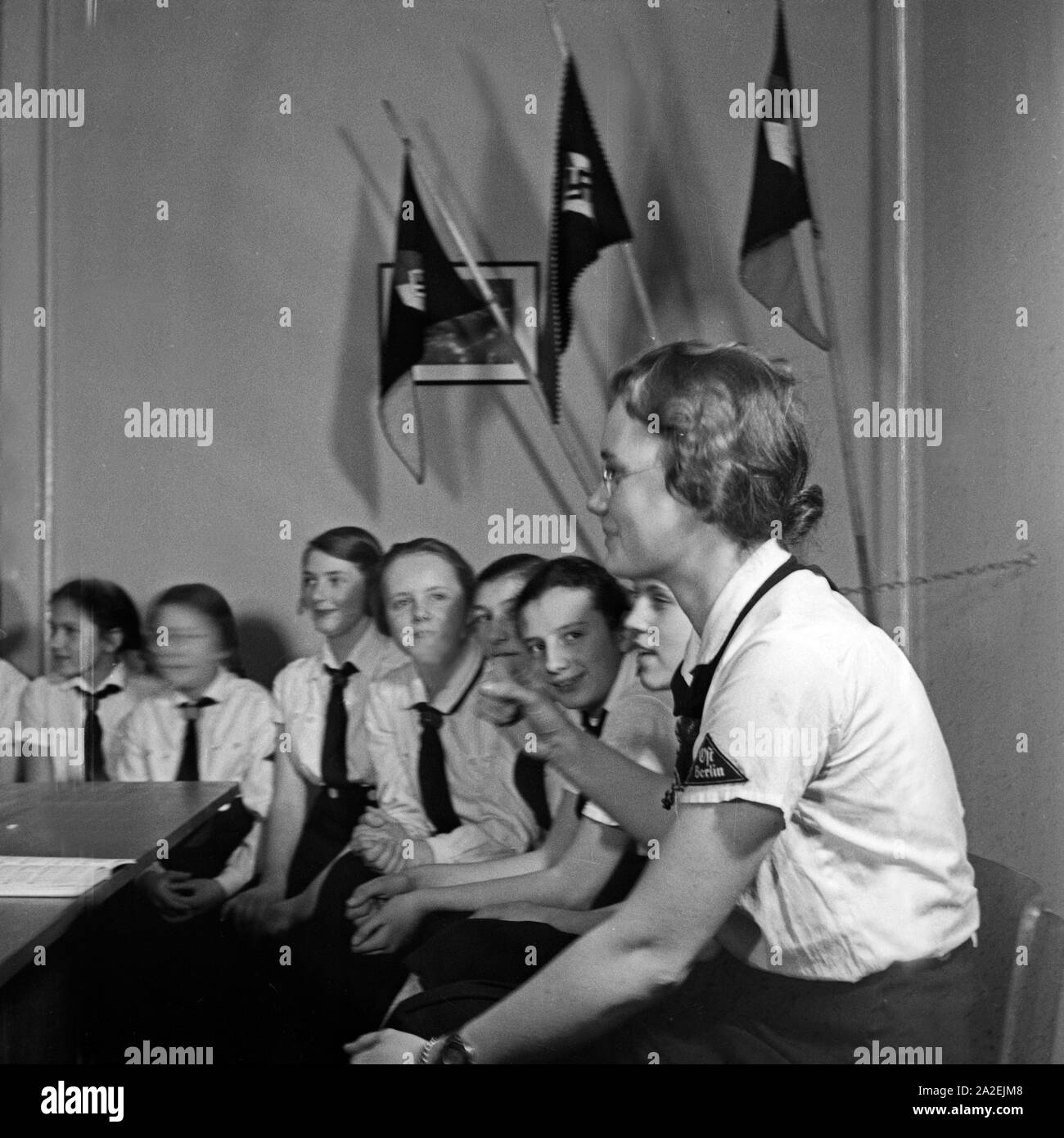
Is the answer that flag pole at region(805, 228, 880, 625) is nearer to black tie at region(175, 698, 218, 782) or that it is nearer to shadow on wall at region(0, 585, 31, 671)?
black tie at region(175, 698, 218, 782)

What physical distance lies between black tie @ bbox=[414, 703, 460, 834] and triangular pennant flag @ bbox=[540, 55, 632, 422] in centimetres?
62

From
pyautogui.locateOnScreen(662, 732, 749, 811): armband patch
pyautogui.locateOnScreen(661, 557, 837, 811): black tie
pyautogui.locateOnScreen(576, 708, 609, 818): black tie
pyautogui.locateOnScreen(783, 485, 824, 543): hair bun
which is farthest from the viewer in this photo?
pyautogui.locateOnScreen(576, 708, 609, 818): black tie

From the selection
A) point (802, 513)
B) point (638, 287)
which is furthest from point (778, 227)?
point (802, 513)

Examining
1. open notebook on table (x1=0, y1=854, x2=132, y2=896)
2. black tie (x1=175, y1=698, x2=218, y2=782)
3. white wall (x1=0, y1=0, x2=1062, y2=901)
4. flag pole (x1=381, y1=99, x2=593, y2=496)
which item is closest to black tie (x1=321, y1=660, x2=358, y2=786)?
white wall (x1=0, y1=0, x2=1062, y2=901)

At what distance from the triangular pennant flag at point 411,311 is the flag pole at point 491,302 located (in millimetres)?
26

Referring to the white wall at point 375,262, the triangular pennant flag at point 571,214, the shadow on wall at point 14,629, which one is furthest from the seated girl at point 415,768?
the shadow on wall at point 14,629

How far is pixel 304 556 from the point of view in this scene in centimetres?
197

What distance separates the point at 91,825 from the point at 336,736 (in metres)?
0.46

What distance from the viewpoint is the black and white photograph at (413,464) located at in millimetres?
1958

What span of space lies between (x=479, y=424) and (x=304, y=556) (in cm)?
38

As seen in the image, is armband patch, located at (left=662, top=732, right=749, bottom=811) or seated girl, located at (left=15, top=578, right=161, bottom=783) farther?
seated girl, located at (left=15, top=578, right=161, bottom=783)

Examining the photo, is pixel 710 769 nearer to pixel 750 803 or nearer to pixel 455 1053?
pixel 750 803

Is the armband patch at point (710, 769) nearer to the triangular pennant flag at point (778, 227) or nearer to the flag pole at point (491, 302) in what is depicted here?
the flag pole at point (491, 302)

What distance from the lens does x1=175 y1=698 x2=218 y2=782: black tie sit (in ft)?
6.51
